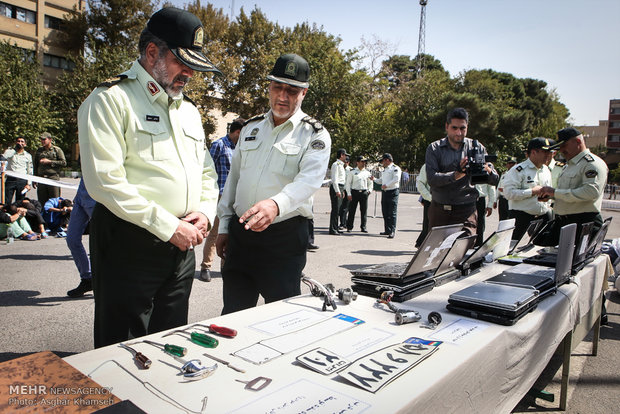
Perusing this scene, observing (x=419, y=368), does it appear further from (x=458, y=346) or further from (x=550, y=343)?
(x=550, y=343)

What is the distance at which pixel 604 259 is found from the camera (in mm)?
3658

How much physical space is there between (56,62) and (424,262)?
141 feet

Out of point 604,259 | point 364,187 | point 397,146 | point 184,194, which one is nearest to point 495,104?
point 397,146

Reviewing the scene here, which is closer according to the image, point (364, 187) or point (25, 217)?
point (25, 217)

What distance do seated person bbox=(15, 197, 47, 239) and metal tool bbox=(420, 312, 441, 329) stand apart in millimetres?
8543

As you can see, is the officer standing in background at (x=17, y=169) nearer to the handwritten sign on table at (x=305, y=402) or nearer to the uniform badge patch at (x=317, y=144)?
the uniform badge patch at (x=317, y=144)

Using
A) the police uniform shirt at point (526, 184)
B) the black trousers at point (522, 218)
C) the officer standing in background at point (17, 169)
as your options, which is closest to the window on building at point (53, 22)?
the officer standing in background at point (17, 169)

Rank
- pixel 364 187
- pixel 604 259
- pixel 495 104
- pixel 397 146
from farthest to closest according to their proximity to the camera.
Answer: pixel 495 104
pixel 397 146
pixel 364 187
pixel 604 259

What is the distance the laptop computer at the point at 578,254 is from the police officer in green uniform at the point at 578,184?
1.25m

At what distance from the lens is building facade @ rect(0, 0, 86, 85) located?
3359 cm

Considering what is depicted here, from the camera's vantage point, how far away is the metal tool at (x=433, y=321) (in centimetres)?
181

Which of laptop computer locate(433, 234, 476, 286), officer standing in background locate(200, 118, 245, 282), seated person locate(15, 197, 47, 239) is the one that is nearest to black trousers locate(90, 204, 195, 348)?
laptop computer locate(433, 234, 476, 286)

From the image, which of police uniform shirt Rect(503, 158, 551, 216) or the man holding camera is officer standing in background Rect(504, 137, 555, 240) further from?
the man holding camera

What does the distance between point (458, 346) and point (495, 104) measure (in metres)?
39.7
